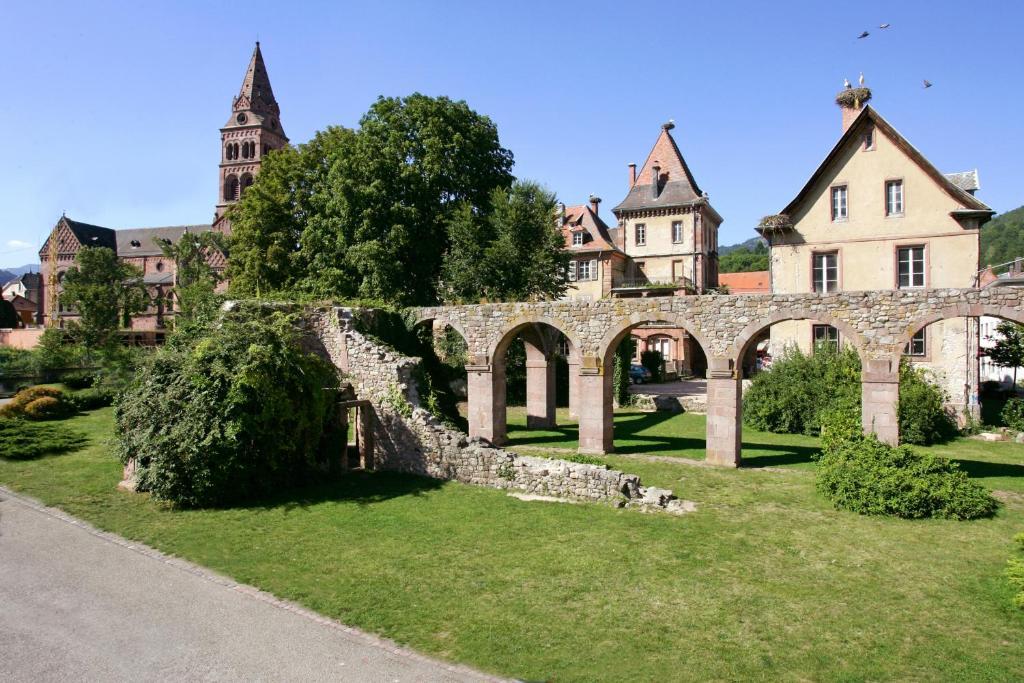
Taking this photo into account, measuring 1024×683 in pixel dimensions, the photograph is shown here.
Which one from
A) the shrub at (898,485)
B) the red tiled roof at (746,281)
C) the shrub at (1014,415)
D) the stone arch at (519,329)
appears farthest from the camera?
the red tiled roof at (746,281)

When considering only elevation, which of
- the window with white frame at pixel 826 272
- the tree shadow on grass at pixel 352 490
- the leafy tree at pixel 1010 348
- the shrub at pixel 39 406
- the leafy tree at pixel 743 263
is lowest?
the tree shadow on grass at pixel 352 490

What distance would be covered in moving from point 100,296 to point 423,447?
3902 centimetres

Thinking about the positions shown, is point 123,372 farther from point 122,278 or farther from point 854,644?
point 122,278

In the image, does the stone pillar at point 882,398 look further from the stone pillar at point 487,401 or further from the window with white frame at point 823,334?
the stone pillar at point 487,401

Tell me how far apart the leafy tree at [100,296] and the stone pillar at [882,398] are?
33.7 meters

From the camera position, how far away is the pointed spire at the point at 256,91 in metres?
64.6

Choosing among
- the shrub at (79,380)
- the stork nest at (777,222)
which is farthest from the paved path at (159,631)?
the shrub at (79,380)

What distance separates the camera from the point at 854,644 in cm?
733

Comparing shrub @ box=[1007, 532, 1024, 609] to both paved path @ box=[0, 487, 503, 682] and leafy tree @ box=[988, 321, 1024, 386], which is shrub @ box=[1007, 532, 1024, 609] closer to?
paved path @ box=[0, 487, 503, 682]

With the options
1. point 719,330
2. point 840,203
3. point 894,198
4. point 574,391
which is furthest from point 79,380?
point 894,198

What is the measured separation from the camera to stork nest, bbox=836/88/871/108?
26.8m

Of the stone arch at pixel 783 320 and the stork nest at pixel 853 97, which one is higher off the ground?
the stork nest at pixel 853 97

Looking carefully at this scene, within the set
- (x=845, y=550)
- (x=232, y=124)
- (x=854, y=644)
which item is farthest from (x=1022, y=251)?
(x=232, y=124)

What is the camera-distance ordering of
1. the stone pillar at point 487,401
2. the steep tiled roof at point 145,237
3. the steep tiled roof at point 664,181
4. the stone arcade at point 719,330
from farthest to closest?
the steep tiled roof at point 145,237 < the steep tiled roof at point 664,181 < the stone pillar at point 487,401 < the stone arcade at point 719,330
